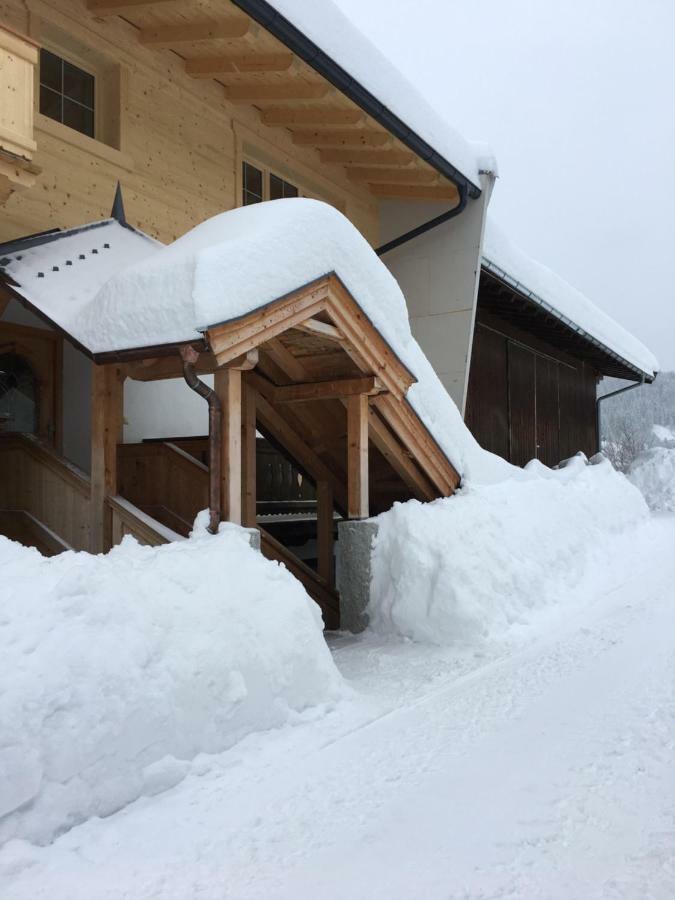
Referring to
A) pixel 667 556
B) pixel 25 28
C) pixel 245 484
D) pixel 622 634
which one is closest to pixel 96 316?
pixel 245 484

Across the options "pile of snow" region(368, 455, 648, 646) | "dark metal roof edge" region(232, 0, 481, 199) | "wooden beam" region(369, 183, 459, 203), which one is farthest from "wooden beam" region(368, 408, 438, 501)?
"wooden beam" region(369, 183, 459, 203)

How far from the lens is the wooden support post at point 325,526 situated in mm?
9172

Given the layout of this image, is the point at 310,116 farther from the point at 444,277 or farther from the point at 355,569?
the point at 355,569

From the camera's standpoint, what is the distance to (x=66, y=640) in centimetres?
369

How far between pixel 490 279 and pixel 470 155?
2.51 meters

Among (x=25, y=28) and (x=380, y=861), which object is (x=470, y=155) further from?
(x=380, y=861)

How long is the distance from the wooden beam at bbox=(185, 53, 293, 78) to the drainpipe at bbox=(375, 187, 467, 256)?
4.13 m

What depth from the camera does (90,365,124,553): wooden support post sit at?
636cm

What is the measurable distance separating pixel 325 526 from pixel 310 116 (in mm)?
5867

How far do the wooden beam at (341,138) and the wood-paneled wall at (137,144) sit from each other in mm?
507

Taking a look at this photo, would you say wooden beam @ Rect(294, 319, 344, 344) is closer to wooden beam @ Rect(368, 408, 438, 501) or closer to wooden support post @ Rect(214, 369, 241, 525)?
wooden support post @ Rect(214, 369, 241, 525)

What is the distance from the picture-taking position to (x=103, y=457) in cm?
640

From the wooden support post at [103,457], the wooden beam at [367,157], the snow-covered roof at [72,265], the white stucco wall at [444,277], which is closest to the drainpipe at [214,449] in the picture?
the snow-covered roof at [72,265]

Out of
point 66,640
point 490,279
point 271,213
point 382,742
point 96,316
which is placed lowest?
point 382,742
